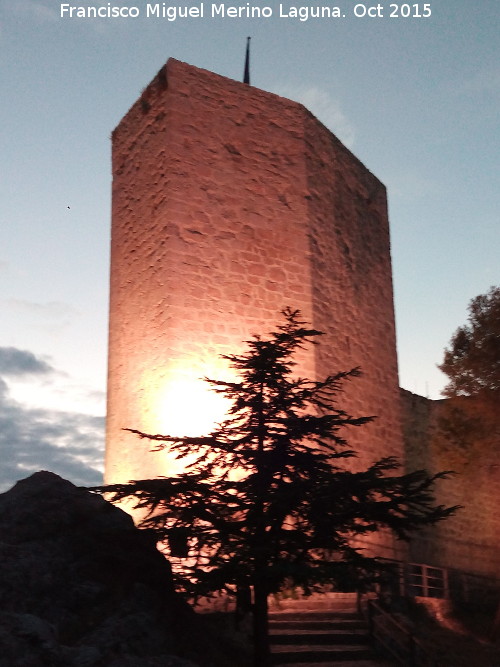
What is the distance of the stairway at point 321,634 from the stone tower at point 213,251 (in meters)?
2.38

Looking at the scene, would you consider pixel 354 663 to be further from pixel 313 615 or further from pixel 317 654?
pixel 313 615

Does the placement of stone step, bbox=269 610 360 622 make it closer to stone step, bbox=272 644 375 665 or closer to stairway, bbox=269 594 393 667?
stairway, bbox=269 594 393 667

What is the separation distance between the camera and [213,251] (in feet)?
34.6

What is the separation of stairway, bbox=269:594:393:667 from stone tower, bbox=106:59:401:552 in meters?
2.38

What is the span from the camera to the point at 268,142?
11.5 meters

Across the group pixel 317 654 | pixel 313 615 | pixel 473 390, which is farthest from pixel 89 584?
pixel 473 390

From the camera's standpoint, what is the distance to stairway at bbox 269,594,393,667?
290 inches

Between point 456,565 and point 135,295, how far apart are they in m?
8.26

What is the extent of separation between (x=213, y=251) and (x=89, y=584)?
5.59m

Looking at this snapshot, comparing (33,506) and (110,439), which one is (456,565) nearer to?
(110,439)

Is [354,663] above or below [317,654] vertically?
below

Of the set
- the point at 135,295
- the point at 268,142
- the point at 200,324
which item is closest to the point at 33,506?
the point at 200,324

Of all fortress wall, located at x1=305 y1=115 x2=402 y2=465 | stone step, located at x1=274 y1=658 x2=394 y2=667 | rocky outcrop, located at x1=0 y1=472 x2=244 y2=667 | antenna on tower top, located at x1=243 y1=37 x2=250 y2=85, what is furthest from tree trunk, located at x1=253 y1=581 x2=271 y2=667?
antenna on tower top, located at x1=243 y1=37 x2=250 y2=85

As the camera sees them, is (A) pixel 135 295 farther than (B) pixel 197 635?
Yes
